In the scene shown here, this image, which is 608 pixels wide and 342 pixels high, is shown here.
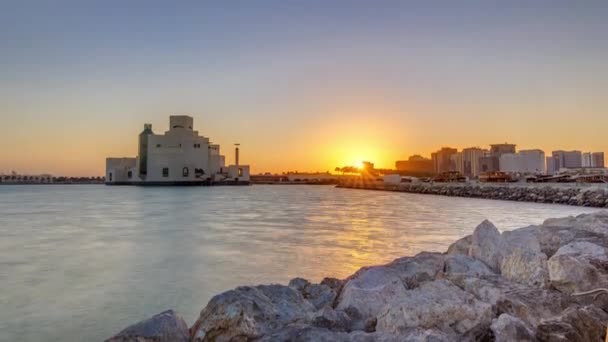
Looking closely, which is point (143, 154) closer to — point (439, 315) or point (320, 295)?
point (320, 295)

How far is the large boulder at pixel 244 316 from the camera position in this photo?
6.98 ft

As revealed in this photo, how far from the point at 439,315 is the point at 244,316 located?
42.7 inches

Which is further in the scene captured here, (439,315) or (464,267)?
(464,267)

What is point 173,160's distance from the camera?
51.1m

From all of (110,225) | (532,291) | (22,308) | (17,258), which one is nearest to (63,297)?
(22,308)

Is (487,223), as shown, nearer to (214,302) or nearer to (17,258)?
(214,302)

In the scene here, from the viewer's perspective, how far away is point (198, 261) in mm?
5191

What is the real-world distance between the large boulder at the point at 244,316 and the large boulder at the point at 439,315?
489mm

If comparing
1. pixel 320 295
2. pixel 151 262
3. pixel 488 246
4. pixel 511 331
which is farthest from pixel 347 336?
pixel 151 262

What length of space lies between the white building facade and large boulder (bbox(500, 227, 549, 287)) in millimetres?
51268

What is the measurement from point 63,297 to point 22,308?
345mm

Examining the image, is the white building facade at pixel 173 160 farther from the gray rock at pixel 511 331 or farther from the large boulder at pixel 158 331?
the gray rock at pixel 511 331

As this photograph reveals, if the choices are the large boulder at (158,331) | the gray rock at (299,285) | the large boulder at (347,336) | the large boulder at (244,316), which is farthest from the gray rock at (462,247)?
the large boulder at (158,331)

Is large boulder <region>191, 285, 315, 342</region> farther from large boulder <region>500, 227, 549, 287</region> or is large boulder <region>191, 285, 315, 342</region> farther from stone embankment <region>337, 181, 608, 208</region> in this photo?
stone embankment <region>337, 181, 608, 208</region>
